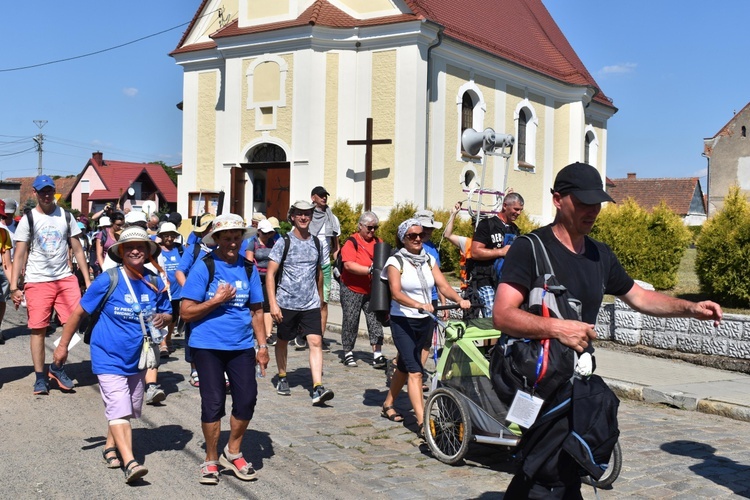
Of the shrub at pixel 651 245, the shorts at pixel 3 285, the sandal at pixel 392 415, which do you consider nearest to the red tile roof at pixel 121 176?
the shrub at pixel 651 245

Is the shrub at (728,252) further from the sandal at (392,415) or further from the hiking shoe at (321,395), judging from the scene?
the hiking shoe at (321,395)

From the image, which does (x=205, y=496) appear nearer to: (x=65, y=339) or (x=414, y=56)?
(x=65, y=339)

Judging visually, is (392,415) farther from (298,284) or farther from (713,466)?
(713,466)

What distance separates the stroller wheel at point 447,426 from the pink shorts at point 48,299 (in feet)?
13.8

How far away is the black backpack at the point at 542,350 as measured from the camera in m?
3.56

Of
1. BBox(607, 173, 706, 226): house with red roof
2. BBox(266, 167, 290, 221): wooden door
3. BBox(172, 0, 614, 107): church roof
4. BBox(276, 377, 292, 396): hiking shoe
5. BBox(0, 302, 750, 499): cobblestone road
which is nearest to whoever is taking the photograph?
BBox(0, 302, 750, 499): cobblestone road

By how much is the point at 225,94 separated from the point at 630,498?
2266cm

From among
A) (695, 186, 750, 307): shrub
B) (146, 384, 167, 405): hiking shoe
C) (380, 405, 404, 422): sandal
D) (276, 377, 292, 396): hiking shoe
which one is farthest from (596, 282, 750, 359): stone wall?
(146, 384, 167, 405): hiking shoe

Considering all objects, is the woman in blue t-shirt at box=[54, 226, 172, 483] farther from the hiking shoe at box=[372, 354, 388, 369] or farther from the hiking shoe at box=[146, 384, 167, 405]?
the hiking shoe at box=[372, 354, 388, 369]

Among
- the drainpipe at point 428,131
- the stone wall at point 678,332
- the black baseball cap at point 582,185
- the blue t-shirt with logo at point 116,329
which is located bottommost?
the stone wall at point 678,332

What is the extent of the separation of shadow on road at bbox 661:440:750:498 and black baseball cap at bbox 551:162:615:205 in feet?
10.6

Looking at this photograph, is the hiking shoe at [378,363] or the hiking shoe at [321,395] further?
the hiking shoe at [378,363]

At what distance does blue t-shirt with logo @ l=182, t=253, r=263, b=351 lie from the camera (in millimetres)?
5871

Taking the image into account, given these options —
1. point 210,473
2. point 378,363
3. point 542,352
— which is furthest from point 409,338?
point 542,352
